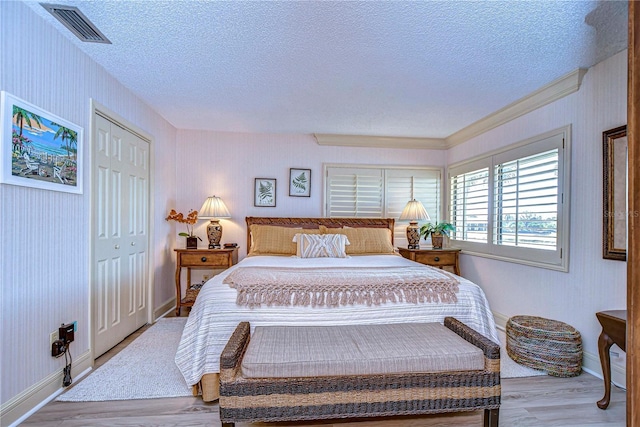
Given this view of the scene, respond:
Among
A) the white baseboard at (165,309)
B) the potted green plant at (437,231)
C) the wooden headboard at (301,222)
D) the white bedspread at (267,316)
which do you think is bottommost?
the white baseboard at (165,309)

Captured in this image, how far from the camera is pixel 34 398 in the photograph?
188cm

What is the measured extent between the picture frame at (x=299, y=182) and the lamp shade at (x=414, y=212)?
4.66 feet

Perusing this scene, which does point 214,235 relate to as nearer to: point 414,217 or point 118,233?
point 118,233

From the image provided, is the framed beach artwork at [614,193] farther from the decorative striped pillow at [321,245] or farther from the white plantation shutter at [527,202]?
the decorative striped pillow at [321,245]

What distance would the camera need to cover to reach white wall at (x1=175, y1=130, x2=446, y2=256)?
4.29 metres

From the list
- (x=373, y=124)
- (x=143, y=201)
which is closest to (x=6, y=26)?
(x=143, y=201)

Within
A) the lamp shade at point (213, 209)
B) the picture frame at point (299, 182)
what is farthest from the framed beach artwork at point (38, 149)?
the picture frame at point (299, 182)

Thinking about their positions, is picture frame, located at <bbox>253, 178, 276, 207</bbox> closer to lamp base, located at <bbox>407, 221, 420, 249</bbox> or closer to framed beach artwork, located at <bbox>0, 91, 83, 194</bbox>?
lamp base, located at <bbox>407, 221, 420, 249</bbox>

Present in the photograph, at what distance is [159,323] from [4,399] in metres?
1.85

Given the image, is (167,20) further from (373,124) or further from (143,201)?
(373,124)

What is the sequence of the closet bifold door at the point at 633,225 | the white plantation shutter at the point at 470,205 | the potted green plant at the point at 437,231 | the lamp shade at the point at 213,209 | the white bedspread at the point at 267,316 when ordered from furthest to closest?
the potted green plant at the point at 437,231, the lamp shade at the point at 213,209, the white plantation shutter at the point at 470,205, the white bedspread at the point at 267,316, the closet bifold door at the point at 633,225

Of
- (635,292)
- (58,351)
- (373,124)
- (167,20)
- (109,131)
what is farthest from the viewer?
(373,124)

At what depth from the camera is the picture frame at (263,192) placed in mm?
4340

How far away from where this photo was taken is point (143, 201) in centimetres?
342
